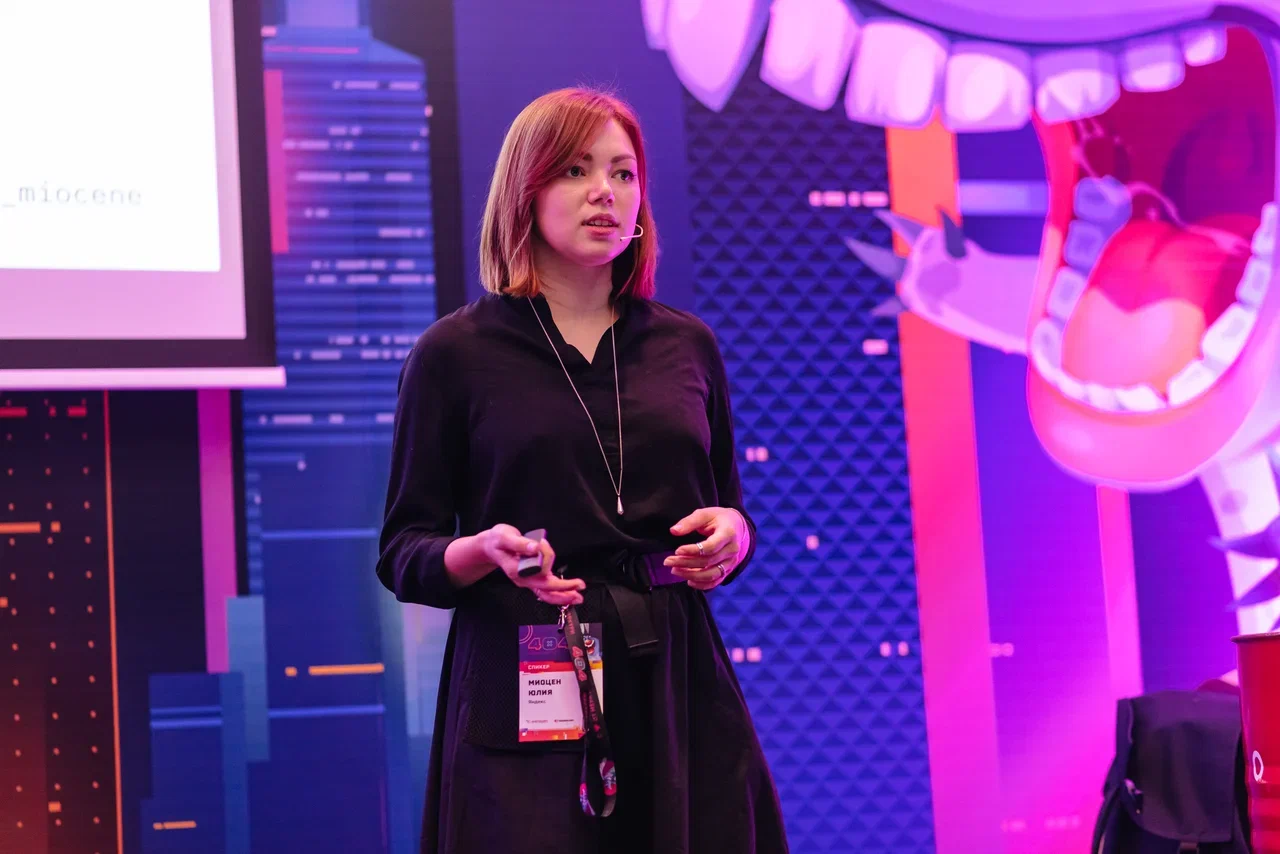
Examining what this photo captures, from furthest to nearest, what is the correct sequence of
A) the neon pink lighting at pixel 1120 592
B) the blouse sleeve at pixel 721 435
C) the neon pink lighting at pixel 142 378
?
1. the neon pink lighting at pixel 1120 592
2. the neon pink lighting at pixel 142 378
3. the blouse sleeve at pixel 721 435

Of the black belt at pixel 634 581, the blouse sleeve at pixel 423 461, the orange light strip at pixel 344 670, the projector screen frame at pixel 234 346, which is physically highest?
the projector screen frame at pixel 234 346

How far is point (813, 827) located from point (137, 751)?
1561mm

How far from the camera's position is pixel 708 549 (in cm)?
132

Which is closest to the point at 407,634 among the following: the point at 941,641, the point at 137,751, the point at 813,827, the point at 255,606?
the point at 255,606

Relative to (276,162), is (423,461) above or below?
below

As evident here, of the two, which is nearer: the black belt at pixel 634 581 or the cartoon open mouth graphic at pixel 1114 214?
the black belt at pixel 634 581

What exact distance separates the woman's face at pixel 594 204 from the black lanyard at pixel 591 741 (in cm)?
44

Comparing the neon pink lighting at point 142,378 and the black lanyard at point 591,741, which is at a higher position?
the neon pink lighting at point 142,378

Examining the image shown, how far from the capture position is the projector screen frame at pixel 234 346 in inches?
105

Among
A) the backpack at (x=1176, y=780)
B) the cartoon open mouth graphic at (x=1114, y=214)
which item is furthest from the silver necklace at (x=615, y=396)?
the backpack at (x=1176, y=780)

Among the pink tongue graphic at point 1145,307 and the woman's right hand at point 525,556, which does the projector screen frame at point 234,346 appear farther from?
the pink tongue graphic at point 1145,307

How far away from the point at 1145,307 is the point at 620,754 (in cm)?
242

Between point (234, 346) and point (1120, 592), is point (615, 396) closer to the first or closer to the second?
point (234, 346)

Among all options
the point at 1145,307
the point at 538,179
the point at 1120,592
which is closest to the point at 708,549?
the point at 538,179
